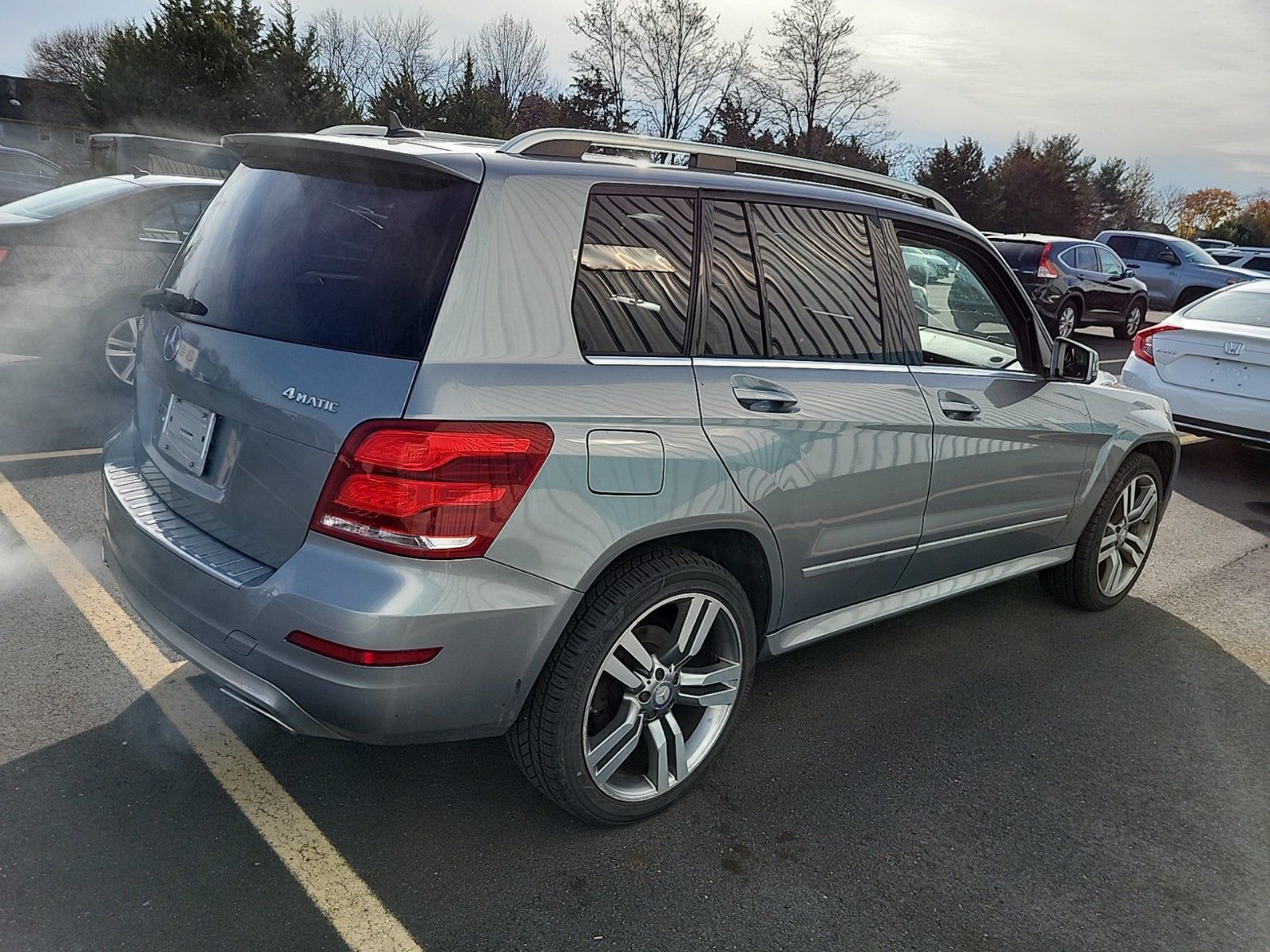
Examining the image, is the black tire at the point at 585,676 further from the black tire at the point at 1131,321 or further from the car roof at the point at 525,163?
the black tire at the point at 1131,321

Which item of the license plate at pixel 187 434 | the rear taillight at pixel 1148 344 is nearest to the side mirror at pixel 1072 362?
the license plate at pixel 187 434

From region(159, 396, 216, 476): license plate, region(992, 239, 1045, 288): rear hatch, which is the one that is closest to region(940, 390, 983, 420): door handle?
region(159, 396, 216, 476): license plate

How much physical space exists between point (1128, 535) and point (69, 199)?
703 cm

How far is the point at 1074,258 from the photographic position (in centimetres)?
1558

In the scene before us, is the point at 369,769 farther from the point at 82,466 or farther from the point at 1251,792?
the point at 82,466

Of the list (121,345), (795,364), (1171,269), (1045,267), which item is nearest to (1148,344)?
(795,364)

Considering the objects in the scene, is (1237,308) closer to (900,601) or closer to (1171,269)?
(900,601)

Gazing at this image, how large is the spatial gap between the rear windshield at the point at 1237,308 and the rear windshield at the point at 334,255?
7189 mm

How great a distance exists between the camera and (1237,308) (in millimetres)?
7746

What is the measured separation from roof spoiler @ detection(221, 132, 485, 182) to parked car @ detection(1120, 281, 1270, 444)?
631 centimetres

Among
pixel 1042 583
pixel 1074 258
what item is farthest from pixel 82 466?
pixel 1074 258

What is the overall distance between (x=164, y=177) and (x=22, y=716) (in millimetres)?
5299

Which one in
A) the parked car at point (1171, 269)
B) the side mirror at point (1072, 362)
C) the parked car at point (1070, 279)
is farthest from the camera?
the parked car at point (1171, 269)

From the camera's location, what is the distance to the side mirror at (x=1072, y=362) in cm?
390
